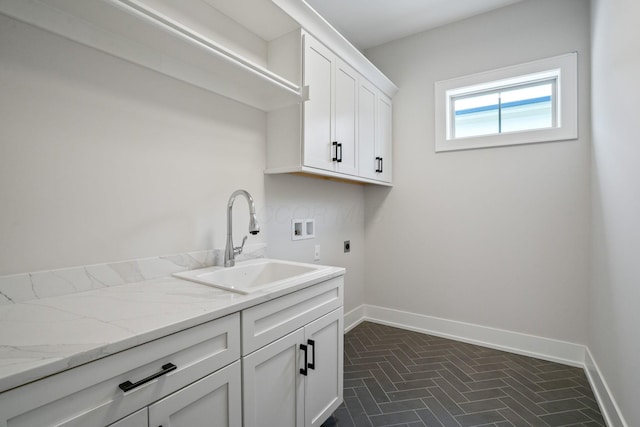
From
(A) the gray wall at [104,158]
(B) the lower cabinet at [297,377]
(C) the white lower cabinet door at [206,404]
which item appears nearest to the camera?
(C) the white lower cabinet door at [206,404]

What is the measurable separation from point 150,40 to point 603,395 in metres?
3.09

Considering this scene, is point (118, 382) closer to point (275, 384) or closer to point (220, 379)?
point (220, 379)

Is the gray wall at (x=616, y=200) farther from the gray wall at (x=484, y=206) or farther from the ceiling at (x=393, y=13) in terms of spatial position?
the ceiling at (x=393, y=13)

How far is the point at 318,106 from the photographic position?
200cm

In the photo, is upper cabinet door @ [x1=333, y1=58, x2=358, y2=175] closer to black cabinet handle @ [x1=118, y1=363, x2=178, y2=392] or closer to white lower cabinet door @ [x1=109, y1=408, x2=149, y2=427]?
black cabinet handle @ [x1=118, y1=363, x2=178, y2=392]

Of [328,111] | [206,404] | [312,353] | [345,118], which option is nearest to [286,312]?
[312,353]

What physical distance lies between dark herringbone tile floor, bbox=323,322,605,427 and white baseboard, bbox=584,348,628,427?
4 centimetres

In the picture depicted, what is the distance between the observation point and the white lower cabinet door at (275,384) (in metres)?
1.14

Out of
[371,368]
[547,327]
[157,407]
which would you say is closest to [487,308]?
[547,327]

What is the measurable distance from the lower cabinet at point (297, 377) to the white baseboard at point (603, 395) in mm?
1438

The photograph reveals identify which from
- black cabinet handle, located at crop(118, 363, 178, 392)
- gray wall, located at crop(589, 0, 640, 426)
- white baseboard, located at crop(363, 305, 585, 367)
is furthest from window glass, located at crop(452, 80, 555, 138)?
black cabinet handle, located at crop(118, 363, 178, 392)

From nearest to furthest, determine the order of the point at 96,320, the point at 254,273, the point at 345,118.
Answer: the point at 96,320 < the point at 254,273 < the point at 345,118

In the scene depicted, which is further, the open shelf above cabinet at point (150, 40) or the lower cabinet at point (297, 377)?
the lower cabinet at point (297, 377)

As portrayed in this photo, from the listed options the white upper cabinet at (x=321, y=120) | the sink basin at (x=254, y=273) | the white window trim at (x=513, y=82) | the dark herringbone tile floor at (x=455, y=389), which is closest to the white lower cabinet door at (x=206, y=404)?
the sink basin at (x=254, y=273)
